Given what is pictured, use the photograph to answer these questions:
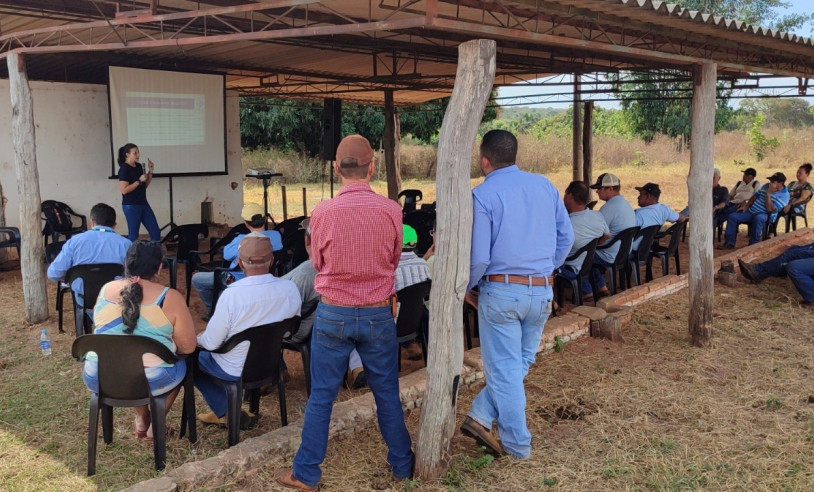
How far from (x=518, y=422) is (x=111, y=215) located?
334cm

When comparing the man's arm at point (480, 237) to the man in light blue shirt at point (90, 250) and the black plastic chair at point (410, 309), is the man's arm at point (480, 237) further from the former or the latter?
the man in light blue shirt at point (90, 250)

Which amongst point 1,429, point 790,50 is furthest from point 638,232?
point 1,429

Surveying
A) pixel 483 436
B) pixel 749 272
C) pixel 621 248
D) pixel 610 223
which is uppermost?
pixel 610 223

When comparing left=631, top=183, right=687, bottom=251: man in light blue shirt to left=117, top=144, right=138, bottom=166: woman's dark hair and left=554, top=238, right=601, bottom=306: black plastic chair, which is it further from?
left=117, top=144, right=138, bottom=166: woman's dark hair

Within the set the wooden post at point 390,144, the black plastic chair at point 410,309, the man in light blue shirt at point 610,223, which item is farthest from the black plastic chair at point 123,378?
the wooden post at point 390,144

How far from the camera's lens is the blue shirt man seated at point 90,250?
4691mm

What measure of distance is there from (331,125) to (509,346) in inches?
350

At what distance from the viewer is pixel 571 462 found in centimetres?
331

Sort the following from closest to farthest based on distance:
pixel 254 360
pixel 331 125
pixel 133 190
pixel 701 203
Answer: pixel 254 360 < pixel 701 203 < pixel 133 190 < pixel 331 125

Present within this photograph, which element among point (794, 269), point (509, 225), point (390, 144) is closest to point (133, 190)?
point (509, 225)

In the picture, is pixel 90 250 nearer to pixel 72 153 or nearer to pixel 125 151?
pixel 125 151

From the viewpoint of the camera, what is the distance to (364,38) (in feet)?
26.0

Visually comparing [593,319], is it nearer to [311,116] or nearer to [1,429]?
[1,429]

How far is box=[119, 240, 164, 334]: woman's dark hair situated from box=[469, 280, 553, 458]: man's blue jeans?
1535 millimetres
